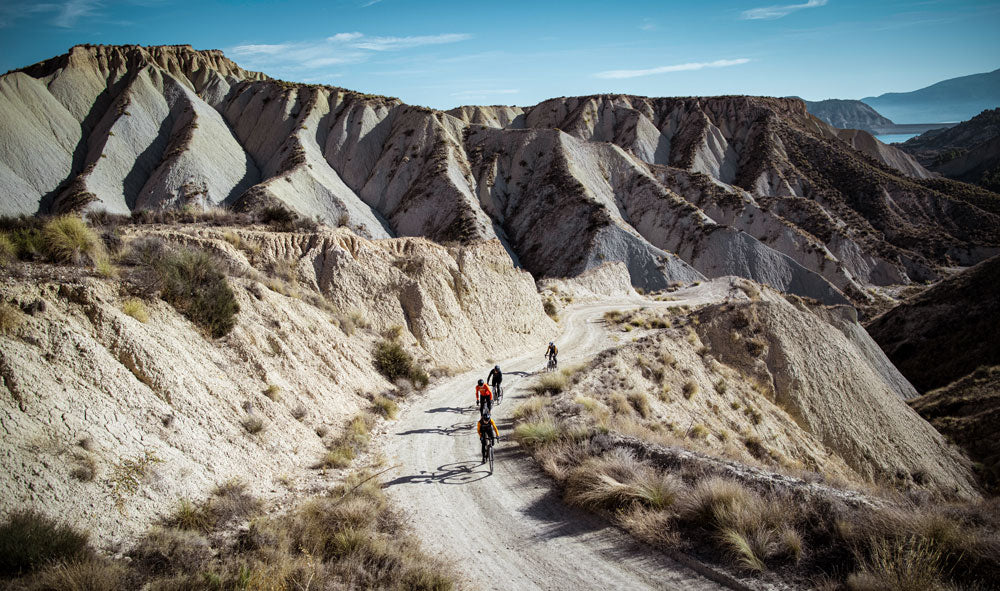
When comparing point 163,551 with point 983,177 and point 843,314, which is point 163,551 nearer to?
point 843,314

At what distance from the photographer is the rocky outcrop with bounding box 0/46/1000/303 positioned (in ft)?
170

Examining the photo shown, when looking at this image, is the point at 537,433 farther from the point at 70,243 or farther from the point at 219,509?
the point at 70,243

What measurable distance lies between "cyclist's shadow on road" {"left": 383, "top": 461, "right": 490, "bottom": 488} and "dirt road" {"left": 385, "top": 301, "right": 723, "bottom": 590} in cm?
2

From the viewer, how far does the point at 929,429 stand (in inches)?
762

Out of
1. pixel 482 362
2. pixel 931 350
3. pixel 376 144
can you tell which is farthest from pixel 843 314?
pixel 376 144

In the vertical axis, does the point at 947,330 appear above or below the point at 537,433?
below

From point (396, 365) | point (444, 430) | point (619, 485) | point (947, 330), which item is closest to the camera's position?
point (619, 485)

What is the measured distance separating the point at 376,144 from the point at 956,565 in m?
72.8

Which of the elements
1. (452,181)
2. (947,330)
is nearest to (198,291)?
(947,330)

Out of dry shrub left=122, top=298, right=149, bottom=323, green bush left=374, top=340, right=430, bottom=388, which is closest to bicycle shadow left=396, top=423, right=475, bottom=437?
green bush left=374, top=340, right=430, bottom=388

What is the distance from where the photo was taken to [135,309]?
29.3ft

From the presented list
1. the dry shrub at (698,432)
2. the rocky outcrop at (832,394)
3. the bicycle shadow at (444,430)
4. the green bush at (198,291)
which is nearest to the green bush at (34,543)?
the green bush at (198,291)

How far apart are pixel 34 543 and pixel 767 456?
17.3 metres

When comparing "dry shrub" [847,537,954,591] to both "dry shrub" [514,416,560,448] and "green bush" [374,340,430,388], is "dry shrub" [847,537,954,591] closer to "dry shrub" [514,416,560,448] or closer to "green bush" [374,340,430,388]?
"dry shrub" [514,416,560,448]
